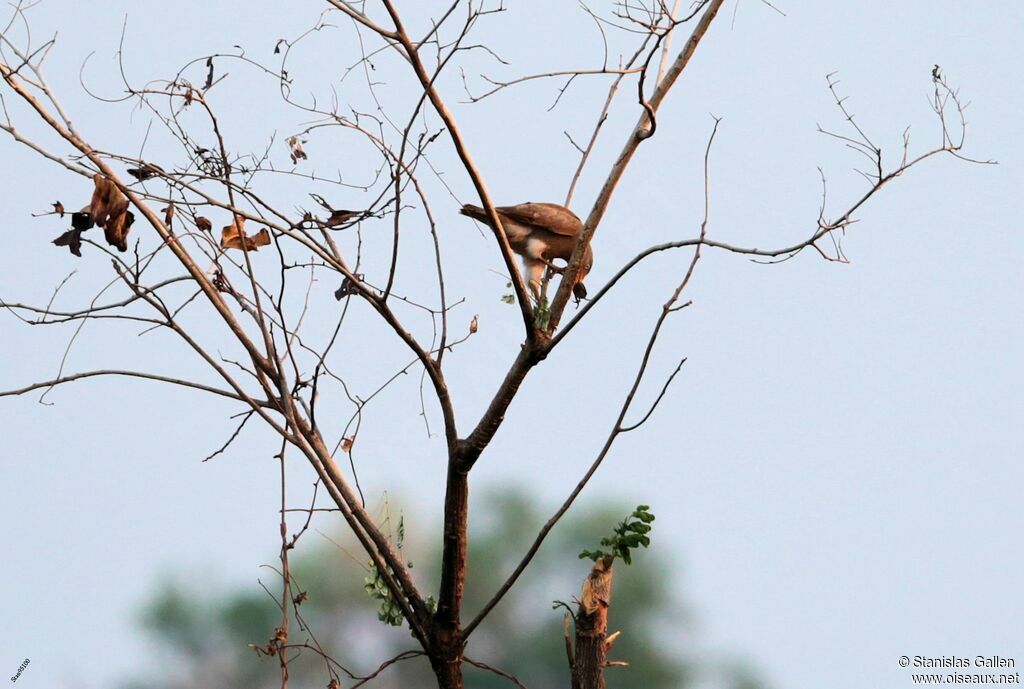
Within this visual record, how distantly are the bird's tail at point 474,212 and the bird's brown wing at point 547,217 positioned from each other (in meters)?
0.19

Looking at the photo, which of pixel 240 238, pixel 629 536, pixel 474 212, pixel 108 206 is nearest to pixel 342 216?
pixel 240 238

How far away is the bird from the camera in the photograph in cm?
220

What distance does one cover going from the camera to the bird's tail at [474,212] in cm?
201

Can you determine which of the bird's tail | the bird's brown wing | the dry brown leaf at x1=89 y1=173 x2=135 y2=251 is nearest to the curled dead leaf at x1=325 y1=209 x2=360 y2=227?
the dry brown leaf at x1=89 y1=173 x2=135 y2=251

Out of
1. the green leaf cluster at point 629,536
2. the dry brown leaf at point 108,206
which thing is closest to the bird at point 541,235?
the green leaf cluster at point 629,536

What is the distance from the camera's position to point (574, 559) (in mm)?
2314

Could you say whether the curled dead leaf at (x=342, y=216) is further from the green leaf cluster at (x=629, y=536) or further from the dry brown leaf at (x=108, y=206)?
the green leaf cluster at (x=629, y=536)

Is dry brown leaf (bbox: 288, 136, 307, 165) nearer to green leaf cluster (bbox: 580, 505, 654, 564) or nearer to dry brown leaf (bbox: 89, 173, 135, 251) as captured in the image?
dry brown leaf (bbox: 89, 173, 135, 251)

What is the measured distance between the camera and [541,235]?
2291mm

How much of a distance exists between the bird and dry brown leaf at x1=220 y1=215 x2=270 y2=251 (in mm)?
682

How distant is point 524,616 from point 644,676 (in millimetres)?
345

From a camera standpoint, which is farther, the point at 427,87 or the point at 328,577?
the point at 328,577

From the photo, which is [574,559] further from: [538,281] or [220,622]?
[220,622]

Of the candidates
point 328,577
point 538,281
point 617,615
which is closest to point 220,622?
point 328,577
